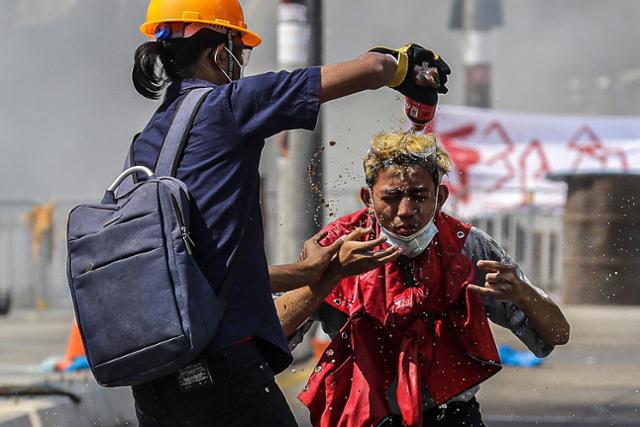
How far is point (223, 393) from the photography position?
9.36ft

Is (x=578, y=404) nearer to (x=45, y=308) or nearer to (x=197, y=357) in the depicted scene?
(x=197, y=357)

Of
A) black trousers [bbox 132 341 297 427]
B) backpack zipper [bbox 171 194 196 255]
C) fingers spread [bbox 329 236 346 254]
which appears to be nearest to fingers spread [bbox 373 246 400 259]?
fingers spread [bbox 329 236 346 254]

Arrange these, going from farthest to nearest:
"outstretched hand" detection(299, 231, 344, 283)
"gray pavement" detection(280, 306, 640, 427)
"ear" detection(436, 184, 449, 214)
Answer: "gray pavement" detection(280, 306, 640, 427)
"ear" detection(436, 184, 449, 214)
"outstretched hand" detection(299, 231, 344, 283)

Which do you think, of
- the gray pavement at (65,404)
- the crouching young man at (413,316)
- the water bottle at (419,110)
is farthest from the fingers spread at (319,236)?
the gray pavement at (65,404)

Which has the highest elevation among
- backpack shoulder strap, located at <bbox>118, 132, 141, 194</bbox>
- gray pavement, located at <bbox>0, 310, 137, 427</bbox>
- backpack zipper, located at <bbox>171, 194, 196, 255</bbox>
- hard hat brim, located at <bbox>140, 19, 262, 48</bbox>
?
hard hat brim, located at <bbox>140, 19, 262, 48</bbox>

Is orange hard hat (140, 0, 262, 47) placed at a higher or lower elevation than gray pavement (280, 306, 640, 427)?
higher

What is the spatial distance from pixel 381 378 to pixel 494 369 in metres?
0.30

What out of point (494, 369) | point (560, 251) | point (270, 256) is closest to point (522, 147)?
point (560, 251)

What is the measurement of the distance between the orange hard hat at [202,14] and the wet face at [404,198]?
57cm

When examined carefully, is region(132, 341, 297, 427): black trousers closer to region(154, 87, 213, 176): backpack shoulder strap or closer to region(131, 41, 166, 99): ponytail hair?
region(154, 87, 213, 176): backpack shoulder strap

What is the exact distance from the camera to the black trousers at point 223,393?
284 cm

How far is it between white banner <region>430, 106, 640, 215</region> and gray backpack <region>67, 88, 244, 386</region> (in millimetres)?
12687

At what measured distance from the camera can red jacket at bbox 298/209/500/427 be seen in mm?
3410

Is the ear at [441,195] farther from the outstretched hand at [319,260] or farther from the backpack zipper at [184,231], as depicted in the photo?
the backpack zipper at [184,231]
